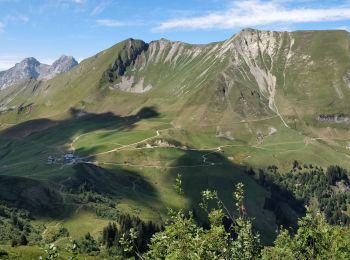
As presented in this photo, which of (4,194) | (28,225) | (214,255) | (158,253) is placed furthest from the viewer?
(4,194)

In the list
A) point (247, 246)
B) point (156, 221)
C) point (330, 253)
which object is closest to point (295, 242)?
point (330, 253)

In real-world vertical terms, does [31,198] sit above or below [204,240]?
below

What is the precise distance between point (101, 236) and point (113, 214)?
100 ft

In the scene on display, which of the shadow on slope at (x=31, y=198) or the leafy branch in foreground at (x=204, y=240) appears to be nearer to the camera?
the leafy branch in foreground at (x=204, y=240)

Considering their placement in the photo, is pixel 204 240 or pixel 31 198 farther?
pixel 31 198

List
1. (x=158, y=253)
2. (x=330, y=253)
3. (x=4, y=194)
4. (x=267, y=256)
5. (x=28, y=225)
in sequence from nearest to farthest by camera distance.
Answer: (x=158, y=253)
(x=330, y=253)
(x=267, y=256)
(x=28, y=225)
(x=4, y=194)

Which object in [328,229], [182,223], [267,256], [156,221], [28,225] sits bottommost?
[156,221]

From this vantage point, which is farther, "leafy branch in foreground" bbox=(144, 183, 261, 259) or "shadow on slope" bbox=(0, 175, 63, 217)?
"shadow on slope" bbox=(0, 175, 63, 217)

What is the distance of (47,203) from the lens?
191 meters

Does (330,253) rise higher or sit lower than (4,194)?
higher

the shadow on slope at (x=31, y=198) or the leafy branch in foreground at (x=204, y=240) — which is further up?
the leafy branch in foreground at (x=204, y=240)

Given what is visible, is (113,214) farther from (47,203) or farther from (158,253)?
(158,253)

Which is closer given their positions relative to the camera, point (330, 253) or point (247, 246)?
point (247, 246)

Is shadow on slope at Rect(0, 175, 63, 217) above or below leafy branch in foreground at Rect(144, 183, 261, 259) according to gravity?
below
